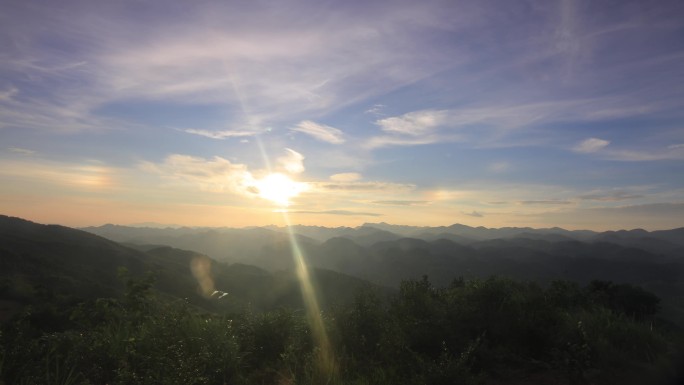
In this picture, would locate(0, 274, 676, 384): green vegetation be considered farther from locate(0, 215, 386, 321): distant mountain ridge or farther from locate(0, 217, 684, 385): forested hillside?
locate(0, 215, 386, 321): distant mountain ridge

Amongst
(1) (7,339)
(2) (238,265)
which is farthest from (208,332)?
(2) (238,265)

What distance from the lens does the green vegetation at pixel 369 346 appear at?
18.7 feet

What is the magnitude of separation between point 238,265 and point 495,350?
10143cm

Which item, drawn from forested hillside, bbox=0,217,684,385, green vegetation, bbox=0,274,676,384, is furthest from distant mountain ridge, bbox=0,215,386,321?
green vegetation, bbox=0,274,676,384

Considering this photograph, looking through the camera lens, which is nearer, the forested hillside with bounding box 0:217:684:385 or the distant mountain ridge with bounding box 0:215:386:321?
the forested hillside with bounding box 0:217:684:385

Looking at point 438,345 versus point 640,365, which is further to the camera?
point 438,345

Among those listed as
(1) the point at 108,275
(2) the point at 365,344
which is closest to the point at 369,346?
(2) the point at 365,344

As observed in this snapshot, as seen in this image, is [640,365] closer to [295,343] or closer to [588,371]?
[588,371]

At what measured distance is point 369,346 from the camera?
7.61m

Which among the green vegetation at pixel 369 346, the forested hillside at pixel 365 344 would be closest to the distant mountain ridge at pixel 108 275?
the forested hillside at pixel 365 344

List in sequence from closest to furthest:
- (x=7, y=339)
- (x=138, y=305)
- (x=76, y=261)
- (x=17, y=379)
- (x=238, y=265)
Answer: (x=17, y=379), (x=7, y=339), (x=138, y=305), (x=76, y=261), (x=238, y=265)

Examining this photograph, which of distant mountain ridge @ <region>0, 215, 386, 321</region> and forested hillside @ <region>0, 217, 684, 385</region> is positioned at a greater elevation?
forested hillside @ <region>0, 217, 684, 385</region>

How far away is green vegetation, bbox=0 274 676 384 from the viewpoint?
18.7ft

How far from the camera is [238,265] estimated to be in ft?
336
